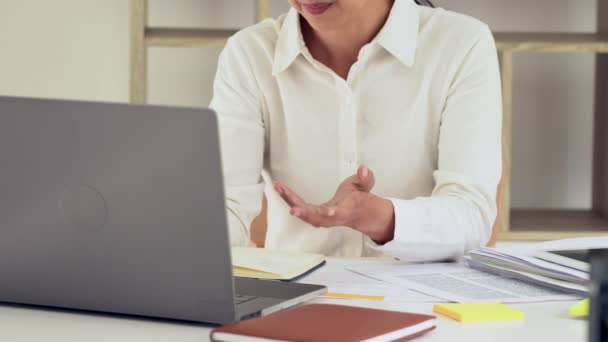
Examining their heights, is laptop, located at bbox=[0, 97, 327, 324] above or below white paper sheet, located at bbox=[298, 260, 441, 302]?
above

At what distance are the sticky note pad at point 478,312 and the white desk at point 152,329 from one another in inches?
0.5

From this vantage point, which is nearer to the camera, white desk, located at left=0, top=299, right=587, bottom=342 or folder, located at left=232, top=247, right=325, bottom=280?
white desk, located at left=0, top=299, right=587, bottom=342

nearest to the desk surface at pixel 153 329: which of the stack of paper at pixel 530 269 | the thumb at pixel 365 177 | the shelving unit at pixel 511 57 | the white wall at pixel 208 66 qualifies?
the stack of paper at pixel 530 269

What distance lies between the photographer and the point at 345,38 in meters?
2.01

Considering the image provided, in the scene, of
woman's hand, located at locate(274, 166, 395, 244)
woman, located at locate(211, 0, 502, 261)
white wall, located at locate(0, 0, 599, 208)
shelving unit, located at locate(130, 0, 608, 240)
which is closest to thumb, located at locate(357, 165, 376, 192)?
woman's hand, located at locate(274, 166, 395, 244)

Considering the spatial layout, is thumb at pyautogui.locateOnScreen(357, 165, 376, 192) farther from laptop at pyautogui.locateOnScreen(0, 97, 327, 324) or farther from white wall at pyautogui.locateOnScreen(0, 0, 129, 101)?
white wall at pyautogui.locateOnScreen(0, 0, 129, 101)

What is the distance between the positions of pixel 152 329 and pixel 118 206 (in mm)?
146

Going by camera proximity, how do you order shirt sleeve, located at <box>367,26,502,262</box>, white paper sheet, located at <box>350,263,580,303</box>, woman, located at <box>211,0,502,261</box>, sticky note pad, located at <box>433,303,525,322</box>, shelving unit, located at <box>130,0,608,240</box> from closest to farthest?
sticky note pad, located at <box>433,303,525,322</box>
white paper sheet, located at <box>350,263,580,303</box>
shirt sleeve, located at <box>367,26,502,262</box>
woman, located at <box>211,0,502,261</box>
shelving unit, located at <box>130,0,608,240</box>

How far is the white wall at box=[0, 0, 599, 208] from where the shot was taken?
3197 millimetres

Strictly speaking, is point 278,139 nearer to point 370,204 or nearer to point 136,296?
point 370,204

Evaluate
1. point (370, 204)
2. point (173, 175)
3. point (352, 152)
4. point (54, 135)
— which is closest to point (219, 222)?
point (173, 175)

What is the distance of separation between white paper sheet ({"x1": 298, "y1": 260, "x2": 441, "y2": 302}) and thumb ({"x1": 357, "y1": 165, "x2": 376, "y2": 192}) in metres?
0.13

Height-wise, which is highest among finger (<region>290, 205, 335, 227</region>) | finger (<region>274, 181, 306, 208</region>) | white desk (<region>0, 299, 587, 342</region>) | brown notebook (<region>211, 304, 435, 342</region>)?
finger (<region>274, 181, 306, 208</region>)

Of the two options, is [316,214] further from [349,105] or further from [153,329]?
[349,105]
